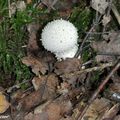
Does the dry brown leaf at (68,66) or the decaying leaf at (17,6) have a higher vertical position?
the decaying leaf at (17,6)

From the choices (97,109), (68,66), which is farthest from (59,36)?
(97,109)

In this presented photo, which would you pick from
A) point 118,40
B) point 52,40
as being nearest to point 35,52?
point 52,40

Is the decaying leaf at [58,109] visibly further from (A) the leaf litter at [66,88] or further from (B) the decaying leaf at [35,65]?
(B) the decaying leaf at [35,65]

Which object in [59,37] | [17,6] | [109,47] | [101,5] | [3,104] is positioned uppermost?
[17,6]

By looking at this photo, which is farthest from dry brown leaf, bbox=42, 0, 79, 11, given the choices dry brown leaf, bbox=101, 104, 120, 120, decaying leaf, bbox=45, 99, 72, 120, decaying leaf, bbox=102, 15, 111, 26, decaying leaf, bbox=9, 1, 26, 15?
dry brown leaf, bbox=101, 104, 120, 120

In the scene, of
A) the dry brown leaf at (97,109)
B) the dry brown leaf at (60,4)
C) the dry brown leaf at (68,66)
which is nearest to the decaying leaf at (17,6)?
the dry brown leaf at (60,4)

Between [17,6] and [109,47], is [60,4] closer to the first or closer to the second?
[17,6]

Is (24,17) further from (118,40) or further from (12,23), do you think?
(118,40)
